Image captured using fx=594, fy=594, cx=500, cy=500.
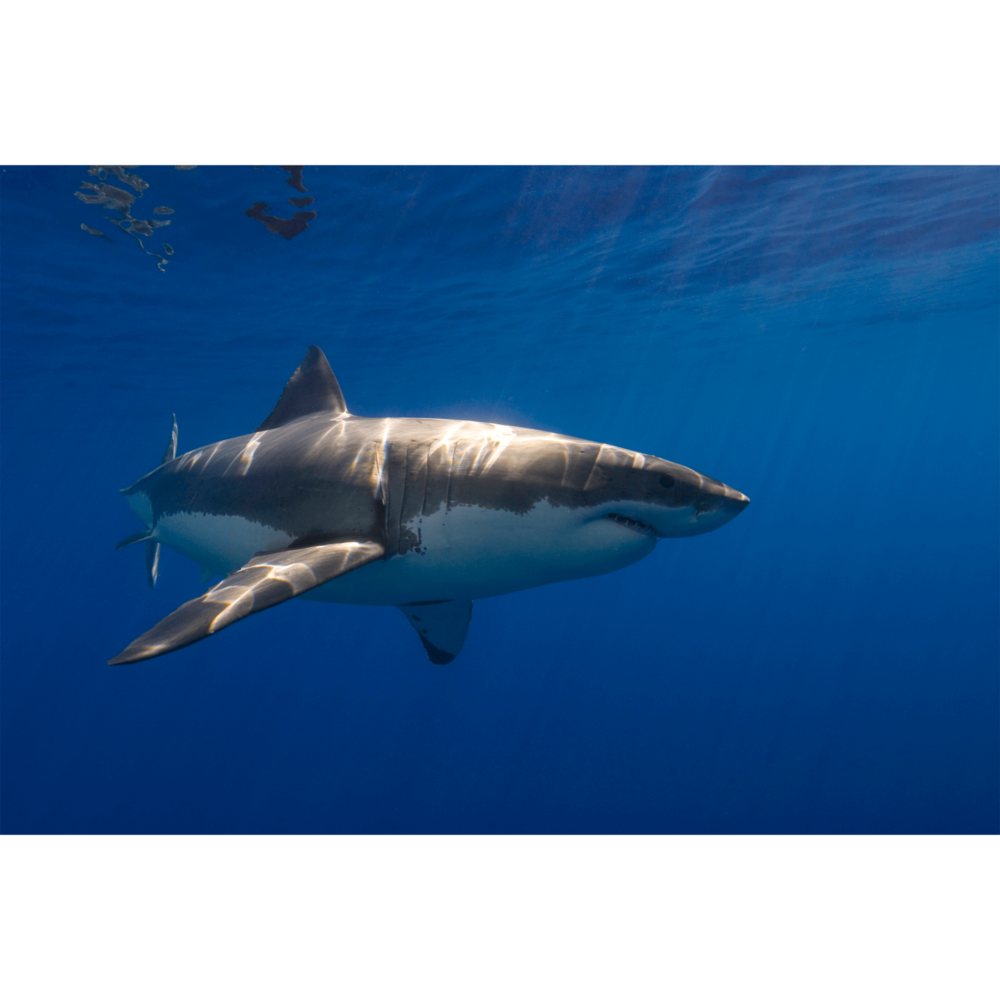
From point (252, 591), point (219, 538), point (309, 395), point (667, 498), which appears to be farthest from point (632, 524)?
point (309, 395)

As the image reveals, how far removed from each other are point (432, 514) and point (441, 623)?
2.19 meters

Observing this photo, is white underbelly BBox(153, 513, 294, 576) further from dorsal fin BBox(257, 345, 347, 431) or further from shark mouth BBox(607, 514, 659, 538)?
shark mouth BBox(607, 514, 659, 538)

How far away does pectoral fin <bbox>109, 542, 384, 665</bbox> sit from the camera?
289 cm

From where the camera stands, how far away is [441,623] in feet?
19.0

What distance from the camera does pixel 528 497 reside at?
3.73 meters

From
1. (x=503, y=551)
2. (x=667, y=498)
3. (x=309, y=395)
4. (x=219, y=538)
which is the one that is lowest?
(x=503, y=551)

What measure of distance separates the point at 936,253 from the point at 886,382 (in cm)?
3373

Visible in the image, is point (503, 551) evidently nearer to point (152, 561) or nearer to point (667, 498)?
point (667, 498)

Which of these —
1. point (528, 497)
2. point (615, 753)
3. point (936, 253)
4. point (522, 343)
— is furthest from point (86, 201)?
point (936, 253)

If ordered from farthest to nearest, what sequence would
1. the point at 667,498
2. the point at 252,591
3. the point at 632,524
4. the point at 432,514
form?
the point at 432,514
the point at 632,524
the point at 667,498
the point at 252,591

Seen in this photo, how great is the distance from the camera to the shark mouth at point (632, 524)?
3752 mm

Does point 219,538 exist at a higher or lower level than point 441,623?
higher

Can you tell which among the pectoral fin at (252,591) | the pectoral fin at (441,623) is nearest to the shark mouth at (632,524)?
the pectoral fin at (252,591)
